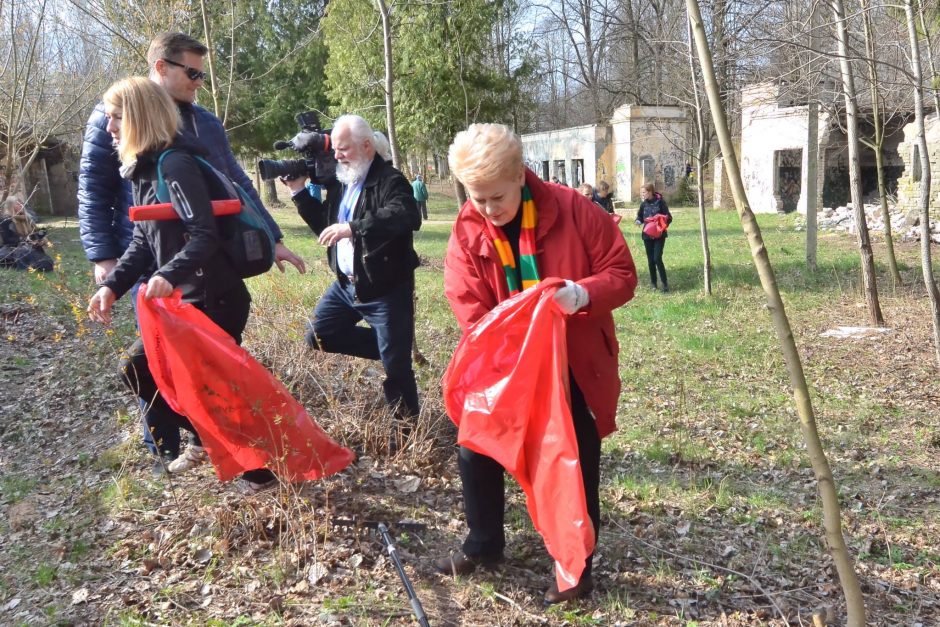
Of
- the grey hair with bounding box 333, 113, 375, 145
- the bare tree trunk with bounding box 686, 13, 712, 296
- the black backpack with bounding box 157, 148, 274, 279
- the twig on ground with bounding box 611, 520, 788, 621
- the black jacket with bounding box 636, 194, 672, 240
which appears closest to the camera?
the twig on ground with bounding box 611, 520, 788, 621

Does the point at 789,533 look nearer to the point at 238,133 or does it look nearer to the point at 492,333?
the point at 492,333

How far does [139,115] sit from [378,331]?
1.54 meters

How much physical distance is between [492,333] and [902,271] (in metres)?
10.7

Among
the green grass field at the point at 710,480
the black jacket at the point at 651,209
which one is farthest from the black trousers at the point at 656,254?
the green grass field at the point at 710,480

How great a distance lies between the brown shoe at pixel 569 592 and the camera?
2857 mm

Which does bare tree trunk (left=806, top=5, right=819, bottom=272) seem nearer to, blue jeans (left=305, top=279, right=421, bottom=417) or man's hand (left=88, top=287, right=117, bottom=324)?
blue jeans (left=305, top=279, right=421, bottom=417)

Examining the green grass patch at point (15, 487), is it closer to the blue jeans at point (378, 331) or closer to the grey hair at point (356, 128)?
the blue jeans at point (378, 331)

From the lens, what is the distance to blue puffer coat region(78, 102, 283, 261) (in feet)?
11.6

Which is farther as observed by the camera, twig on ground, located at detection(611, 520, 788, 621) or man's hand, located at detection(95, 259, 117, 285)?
man's hand, located at detection(95, 259, 117, 285)

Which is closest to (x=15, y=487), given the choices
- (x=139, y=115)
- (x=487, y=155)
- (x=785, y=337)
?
(x=139, y=115)

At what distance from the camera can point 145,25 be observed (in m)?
8.80

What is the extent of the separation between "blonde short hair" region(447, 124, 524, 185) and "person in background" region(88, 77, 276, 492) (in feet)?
4.25

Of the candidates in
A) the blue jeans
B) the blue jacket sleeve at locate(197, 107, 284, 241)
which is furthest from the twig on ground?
the blue jacket sleeve at locate(197, 107, 284, 241)

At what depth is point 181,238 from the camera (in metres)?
3.36
